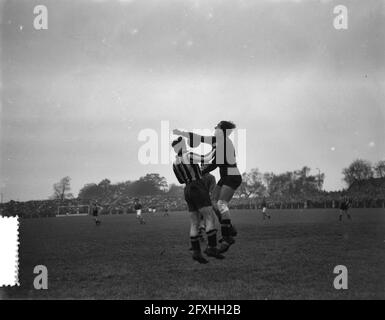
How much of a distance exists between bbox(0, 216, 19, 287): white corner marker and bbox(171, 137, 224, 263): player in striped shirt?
3757 mm

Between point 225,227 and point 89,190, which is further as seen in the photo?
point 89,190

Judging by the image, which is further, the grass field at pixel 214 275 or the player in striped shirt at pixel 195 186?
the grass field at pixel 214 275

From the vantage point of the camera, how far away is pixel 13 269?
8.37 m

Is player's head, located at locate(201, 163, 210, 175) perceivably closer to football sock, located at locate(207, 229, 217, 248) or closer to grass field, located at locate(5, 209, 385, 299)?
football sock, located at locate(207, 229, 217, 248)

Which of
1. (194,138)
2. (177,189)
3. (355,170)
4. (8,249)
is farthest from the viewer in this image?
(355,170)

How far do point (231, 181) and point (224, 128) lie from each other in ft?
3.38

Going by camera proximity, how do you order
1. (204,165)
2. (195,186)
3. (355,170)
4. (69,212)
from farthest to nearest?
(69,212), (355,170), (195,186), (204,165)

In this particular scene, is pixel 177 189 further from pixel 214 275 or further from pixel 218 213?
pixel 218 213

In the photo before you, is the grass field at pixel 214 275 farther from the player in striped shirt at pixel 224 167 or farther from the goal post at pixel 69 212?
the goal post at pixel 69 212

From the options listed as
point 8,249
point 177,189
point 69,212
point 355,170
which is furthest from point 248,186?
point 69,212

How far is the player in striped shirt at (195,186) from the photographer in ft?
24.0

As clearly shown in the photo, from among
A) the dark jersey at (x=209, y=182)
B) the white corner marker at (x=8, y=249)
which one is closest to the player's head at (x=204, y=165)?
the dark jersey at (x=209, y=182)

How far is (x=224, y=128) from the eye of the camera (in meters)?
7.46

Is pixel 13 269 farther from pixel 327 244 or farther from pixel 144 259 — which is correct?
pixel 327 244
